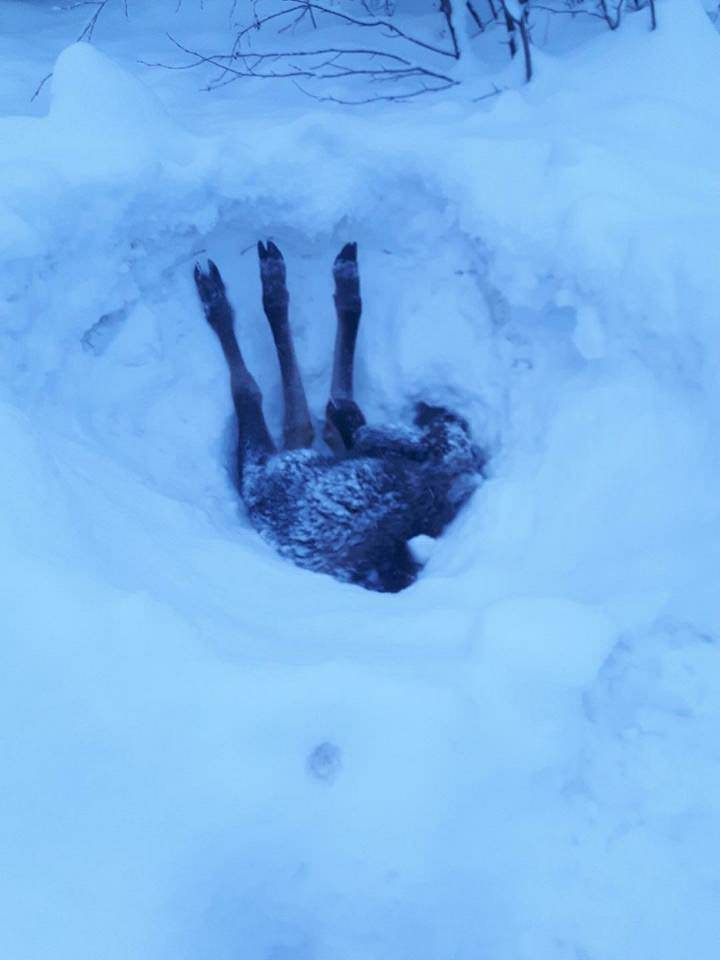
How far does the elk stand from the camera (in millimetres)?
2547

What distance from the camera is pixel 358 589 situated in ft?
7.45

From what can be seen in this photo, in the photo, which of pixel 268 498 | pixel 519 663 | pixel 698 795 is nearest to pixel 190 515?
pixel 268 498

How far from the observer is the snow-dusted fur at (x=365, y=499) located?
253cm

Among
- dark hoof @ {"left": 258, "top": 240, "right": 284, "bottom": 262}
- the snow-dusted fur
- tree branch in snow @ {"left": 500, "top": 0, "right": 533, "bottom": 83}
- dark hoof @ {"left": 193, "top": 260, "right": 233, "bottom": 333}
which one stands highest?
tree branch in snow @ {"left": 500, "top": 0, "right": 533, "bottom": 83}

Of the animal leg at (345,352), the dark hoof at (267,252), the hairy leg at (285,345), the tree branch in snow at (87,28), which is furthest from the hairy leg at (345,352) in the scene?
the tree branch in snow at (87,28)

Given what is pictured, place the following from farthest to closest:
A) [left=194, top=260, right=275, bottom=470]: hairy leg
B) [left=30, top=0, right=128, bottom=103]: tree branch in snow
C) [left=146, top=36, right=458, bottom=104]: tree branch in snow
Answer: [left=146, top=36, right=458, bottom=104]: tree branch in snow, [left=30, top=0, right=128, bottom=103]: tree branch in snow, [left=194, top=260, right=275, bottom=470]: hairy leg

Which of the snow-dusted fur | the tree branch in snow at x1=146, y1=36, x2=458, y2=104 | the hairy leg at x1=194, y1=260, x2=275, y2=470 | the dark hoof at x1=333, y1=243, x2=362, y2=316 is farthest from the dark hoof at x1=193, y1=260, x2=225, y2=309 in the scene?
the tree branch in snow at x1=146, y1=36, x2=458, y2=104

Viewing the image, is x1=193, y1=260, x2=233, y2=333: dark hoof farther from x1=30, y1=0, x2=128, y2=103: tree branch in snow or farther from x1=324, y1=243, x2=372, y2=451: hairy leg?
x1=30, y1=0, x2=128, y2=103: tree branch in snow

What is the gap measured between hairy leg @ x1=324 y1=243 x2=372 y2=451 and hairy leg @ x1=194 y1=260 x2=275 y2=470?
0.34 meters

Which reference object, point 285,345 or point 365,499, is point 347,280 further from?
point 365,499

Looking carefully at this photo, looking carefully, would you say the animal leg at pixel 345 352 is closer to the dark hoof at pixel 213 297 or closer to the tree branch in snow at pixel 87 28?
the dark hoof at pixel 213 297

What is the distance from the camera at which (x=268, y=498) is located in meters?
2.60

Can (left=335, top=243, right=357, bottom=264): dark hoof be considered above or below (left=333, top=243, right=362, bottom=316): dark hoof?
above

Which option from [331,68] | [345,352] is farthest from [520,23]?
[345,352]
